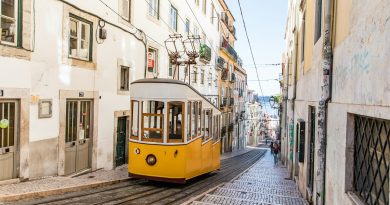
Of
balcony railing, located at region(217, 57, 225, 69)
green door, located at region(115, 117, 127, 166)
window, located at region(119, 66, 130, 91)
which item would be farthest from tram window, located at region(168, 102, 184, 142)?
balcony railing, located at region(217, 57, 225, 69)

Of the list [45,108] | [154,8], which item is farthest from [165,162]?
[154,8]

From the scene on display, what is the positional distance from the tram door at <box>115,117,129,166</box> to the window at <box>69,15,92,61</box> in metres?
3.46

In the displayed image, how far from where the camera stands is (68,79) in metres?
10.5

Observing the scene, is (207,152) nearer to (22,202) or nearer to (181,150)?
(181,150)

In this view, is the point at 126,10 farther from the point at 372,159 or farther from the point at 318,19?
the point at 372,159

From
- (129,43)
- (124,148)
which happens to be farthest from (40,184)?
(129,43)

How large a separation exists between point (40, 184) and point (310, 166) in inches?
271

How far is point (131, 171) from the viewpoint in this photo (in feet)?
33.6

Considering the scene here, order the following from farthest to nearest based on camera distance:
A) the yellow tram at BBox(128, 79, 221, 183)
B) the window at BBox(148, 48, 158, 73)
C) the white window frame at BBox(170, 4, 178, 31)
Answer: the white window frame at BBox(170, 4, 178, 31), the window at BBox(148, 48, 158, 73), the yellow tram at BBox(128, 79, 221, 183)

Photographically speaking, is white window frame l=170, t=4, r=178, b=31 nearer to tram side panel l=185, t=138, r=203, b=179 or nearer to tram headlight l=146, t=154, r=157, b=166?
tram side panel l=185, t=138, r=203, b=179

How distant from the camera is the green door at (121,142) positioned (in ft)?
46.0

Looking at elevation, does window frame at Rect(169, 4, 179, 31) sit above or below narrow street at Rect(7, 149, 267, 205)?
above

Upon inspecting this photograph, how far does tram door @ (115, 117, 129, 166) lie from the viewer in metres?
14.0

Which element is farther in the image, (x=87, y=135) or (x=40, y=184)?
(x=87, y=135)
